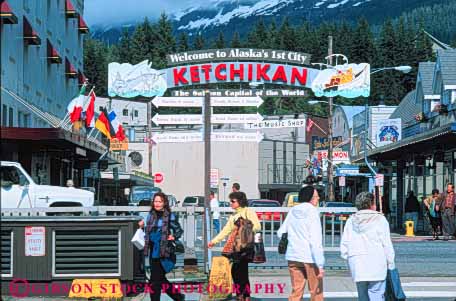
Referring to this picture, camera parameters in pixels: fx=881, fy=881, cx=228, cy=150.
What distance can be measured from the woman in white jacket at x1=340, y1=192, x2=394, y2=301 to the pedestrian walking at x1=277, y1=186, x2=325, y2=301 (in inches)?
20.9

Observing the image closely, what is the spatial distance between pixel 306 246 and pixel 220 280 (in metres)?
2.73

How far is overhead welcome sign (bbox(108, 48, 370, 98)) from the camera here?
24.3 metres

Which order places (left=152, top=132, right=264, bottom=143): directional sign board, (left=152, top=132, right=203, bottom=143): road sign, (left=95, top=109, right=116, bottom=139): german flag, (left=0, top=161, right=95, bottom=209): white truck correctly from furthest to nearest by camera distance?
(left=95, top=109, right=116, bottom=139): german flag < (left=0, top=161, right=95, bottom=209): white truck < (left=152, top=132, right=203, bottom=143): road sign < (left=152, top=132, right=264, bottom=143): directional sign board

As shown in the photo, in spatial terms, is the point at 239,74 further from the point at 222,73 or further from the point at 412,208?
the point at 412,208

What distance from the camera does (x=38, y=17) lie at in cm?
3681

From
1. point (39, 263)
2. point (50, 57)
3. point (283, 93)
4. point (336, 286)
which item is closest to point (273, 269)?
point (336, 286)

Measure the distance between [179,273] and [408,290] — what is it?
13.1 ft

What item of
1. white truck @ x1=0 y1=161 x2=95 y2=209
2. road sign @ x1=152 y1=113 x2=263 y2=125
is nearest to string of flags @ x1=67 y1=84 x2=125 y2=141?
white truck @ x1=0 y1=161 x2=95 y2=209

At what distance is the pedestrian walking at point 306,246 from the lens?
10570mm

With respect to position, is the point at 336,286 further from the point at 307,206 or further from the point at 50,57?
the point at 50,57

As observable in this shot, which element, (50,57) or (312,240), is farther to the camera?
(50,57)

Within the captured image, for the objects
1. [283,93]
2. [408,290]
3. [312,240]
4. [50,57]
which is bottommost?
[408,290]

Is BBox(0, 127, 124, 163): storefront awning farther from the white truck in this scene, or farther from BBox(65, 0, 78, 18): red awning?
BBox(65, 0, 78, 18): red awning

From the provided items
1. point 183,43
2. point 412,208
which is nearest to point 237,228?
point 412,208
